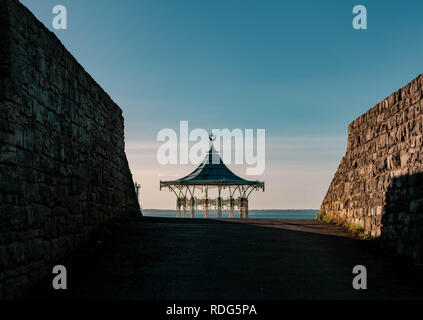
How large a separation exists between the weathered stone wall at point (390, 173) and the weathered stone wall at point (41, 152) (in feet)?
18.8

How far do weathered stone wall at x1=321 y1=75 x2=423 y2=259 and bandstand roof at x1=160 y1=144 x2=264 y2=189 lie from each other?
36.9 ft

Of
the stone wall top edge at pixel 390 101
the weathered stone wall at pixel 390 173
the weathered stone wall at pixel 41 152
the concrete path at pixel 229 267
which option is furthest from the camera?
the stone wall top edge at pixel 390 101

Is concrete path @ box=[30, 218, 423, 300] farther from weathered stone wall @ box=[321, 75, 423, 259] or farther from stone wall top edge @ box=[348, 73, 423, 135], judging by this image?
stone wall top edge @ box=[348, 73, 423, 135]

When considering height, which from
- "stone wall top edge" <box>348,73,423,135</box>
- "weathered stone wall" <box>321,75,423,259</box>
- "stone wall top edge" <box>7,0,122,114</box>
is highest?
"stone wall top edge" <box>7,0,122,114</box>

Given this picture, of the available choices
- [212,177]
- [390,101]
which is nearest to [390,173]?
[390,101]

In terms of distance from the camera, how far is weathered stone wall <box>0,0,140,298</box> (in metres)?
5.51

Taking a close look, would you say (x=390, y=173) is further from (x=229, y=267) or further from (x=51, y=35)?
(x=51, y=35)

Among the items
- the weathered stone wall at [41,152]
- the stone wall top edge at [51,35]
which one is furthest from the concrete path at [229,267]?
the stone wall top edge at [51,35]

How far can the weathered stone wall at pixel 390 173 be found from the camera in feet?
24.0

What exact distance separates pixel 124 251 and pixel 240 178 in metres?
15.6

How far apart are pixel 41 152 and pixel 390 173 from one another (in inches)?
249

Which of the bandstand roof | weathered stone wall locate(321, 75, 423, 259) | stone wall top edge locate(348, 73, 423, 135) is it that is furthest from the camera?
the bandstand roof

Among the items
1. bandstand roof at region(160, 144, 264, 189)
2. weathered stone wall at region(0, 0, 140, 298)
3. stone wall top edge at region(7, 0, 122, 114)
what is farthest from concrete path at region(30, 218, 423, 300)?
bandstand roof at region(160, 144, 264, 189)

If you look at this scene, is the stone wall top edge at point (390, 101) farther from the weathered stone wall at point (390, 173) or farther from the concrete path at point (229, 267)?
the concrete path at point (229, 267)
